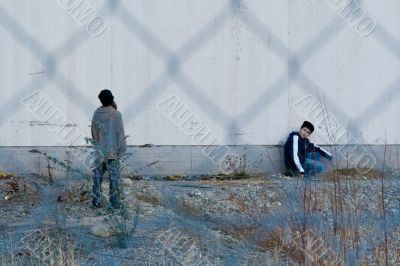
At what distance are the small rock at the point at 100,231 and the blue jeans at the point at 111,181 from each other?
0.77m

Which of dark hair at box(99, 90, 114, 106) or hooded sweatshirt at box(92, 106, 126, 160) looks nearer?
hooded sweatshirt at box(92, 106, 126, 160)

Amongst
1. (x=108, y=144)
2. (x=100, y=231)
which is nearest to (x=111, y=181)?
(x=108, y=144)

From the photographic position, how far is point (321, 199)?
181 inches

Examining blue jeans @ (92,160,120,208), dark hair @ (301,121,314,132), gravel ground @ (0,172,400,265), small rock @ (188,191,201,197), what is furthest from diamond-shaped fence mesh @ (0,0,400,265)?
blue jeans @ (92,160,120,208)

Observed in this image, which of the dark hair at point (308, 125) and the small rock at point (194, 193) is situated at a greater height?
the dark hair at point (308, 125)

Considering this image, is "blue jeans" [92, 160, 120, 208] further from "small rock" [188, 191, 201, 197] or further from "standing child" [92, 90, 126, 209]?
"small rock" [188, 191, 201, 197]

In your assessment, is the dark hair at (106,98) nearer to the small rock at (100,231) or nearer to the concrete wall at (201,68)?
the small rock at (100,231)

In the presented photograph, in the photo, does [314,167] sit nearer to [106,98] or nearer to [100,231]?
[100,231]

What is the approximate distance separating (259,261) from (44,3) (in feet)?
18.9

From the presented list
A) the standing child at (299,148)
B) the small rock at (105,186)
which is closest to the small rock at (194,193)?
the small rock at (105,186)

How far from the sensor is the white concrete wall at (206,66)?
9555 millimetres

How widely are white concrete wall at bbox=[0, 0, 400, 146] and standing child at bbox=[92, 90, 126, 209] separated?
218 cm

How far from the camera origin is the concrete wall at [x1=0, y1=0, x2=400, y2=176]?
31.3 ft

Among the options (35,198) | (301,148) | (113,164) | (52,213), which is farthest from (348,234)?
(301,148)
